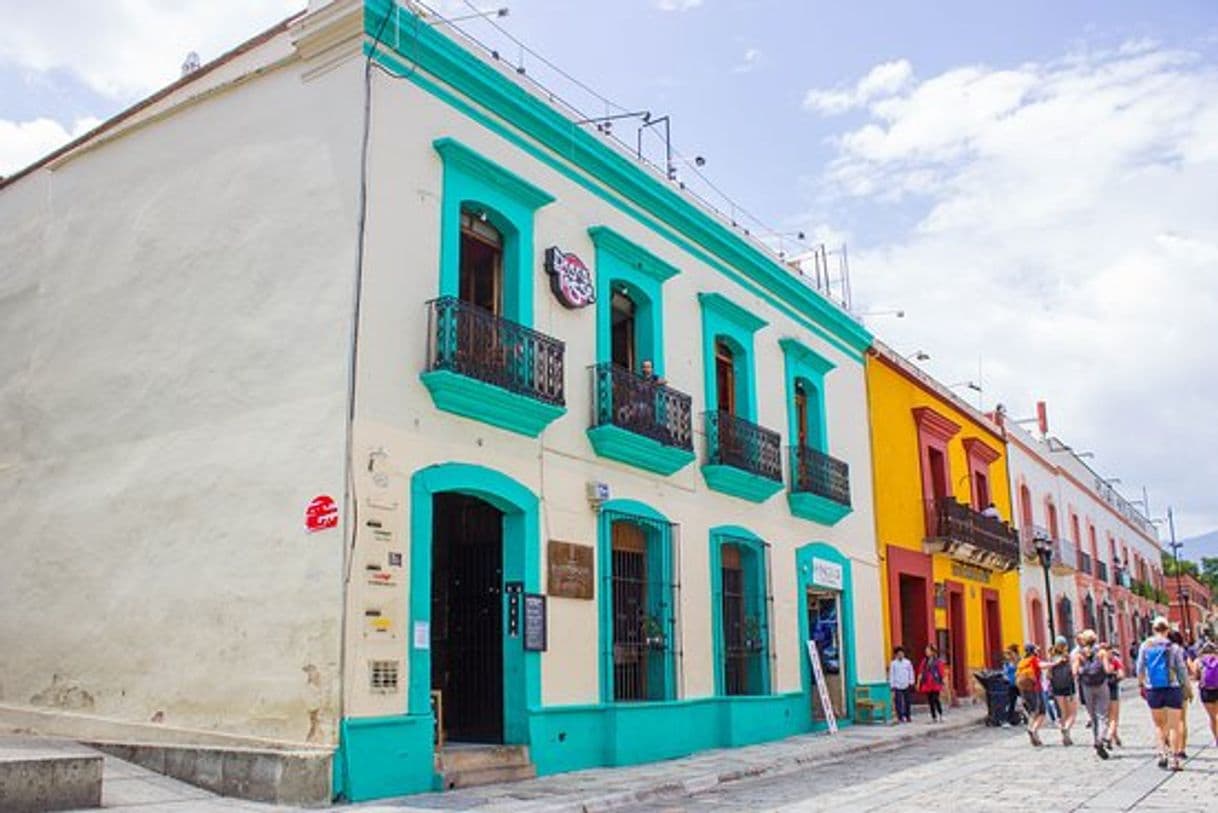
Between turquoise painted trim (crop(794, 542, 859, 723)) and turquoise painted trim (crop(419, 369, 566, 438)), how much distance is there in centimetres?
660

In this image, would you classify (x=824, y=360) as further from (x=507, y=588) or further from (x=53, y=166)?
(x=53, y=166)

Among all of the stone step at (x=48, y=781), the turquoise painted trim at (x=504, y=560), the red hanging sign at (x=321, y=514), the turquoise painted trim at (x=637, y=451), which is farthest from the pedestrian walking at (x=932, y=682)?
the stone step at (x=48, y=781)

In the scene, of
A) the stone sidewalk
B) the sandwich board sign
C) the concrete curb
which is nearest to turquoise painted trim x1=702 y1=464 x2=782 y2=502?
the sandwich board sign

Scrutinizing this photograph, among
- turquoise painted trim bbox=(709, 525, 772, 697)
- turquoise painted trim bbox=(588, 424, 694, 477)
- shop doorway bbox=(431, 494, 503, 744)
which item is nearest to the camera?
shop doorway bbox=(431, 494, 503, 744)

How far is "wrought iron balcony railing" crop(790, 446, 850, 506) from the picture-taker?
16781 mm

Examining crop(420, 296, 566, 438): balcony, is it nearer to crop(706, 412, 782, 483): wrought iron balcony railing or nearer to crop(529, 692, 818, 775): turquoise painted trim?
crop(529, 692, 818, 775): turquoise painted trim

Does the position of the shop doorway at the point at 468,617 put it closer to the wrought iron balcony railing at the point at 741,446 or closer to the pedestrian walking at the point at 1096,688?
the wrought iron balcony railing at the point at 741,446

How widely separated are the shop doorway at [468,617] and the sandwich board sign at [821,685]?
6.10 m

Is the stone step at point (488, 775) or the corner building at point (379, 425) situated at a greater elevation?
the corner building at point (379, 425)

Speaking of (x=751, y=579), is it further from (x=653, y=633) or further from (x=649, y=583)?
(x=653, y=633)

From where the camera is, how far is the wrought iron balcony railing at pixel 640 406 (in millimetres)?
12430

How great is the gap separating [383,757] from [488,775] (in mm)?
1427

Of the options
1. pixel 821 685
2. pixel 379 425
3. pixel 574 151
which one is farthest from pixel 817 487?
pixel 379 425

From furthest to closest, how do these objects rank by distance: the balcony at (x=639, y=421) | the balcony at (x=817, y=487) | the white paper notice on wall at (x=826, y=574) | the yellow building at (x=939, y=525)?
the yellow building at (x=939, y=525), the white paper notice on wall at (x=826, y=574), the balcony at (x=817, y=487), the balcony at (x=639, y=421)
